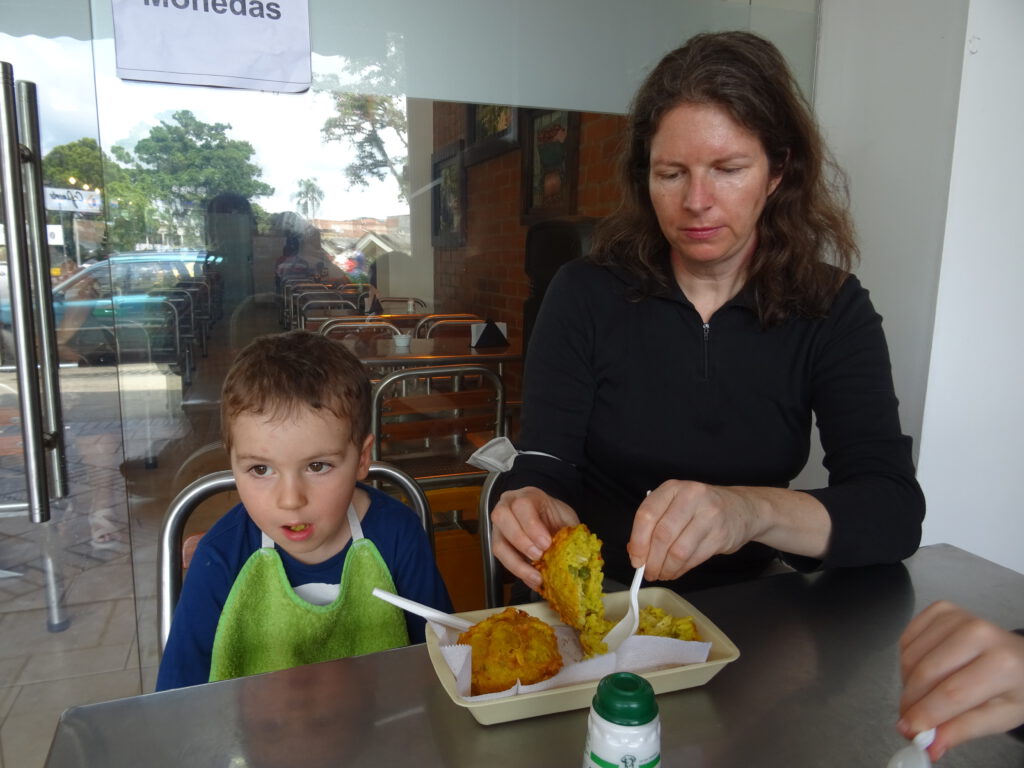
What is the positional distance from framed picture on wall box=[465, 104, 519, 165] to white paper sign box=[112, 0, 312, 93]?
1.40 ft

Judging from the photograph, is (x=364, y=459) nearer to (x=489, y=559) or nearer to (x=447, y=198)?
(x=489, y=559)

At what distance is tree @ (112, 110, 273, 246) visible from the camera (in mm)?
1666

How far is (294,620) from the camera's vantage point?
3.54 ft

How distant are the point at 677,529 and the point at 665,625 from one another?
11 centimetres

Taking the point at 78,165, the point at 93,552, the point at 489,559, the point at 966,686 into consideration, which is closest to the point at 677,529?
the point at 966,686

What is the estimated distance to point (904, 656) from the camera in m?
0.58

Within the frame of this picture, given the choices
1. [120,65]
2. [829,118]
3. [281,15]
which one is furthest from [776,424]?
[120,65]

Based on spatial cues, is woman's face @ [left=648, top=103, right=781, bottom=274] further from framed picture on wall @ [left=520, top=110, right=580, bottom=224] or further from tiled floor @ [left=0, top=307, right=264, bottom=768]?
tiled floor @ [left=0, top=307, right=264, bottom=768]

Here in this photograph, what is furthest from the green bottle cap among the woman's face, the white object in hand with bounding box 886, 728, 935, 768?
the woman's face

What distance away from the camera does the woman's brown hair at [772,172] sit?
1.19 m

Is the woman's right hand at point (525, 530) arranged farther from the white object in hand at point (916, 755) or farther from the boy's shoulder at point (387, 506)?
the white object in hand at point (916, 755)

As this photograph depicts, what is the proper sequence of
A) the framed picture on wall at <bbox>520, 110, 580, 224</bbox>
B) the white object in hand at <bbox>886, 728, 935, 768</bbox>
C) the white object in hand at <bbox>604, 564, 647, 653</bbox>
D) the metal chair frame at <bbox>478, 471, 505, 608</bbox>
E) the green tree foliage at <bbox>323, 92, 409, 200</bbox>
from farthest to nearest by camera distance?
the framed picture on wall at <bbox>520, 110, 580, 224</bbox> < the green tree foliage at <bbox>323, 92, 409, 200</bbox> < the metal chair frame at <bbox>478, 471, 505, 608</bbox> < the white object in hand at <bbox>604, 564, 647, 653</bbox> < the white object in hand at <bbox>886, 728, 935, 768</bbox>

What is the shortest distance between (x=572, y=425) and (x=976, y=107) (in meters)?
1.14

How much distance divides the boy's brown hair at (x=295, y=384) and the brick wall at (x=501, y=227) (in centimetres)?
93
